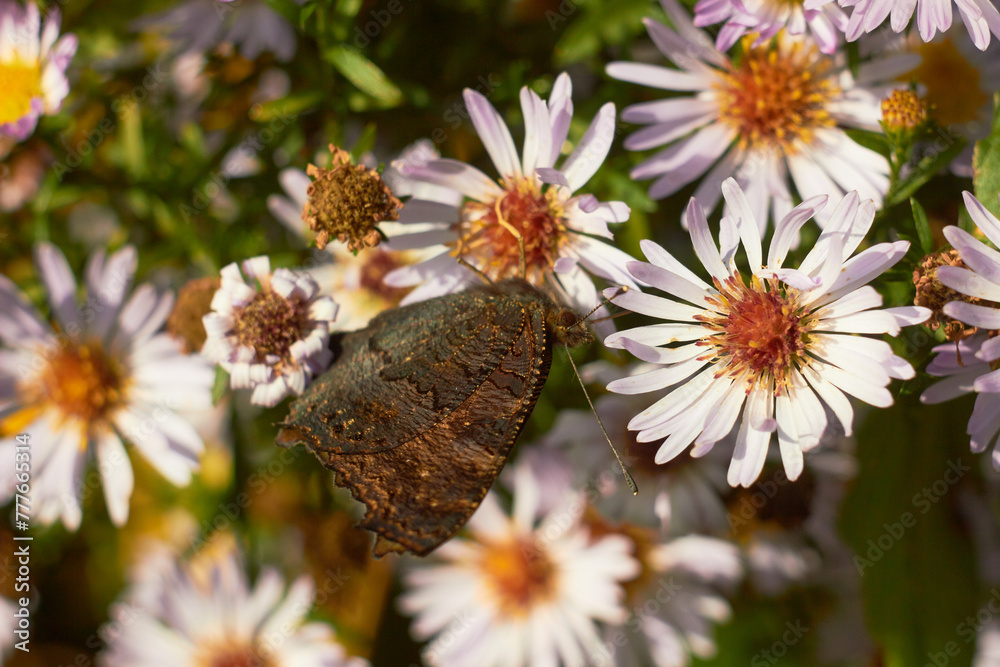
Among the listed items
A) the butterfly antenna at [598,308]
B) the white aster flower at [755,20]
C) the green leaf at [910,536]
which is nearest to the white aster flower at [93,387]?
the butterfly antenna at [598,308]

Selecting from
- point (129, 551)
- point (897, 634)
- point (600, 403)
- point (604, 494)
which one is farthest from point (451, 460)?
point (129, 551)

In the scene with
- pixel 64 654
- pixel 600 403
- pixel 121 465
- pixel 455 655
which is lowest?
pixel 64 654

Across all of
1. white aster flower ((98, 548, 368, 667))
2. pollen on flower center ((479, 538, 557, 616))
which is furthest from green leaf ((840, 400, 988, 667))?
white aster flower ((98, 548, 368, 667))

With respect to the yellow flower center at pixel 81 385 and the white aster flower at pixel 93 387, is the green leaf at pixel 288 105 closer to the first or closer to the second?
the white aster flower at pixel 93 387

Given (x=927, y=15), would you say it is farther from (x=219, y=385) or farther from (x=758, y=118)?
(x=219, y=385)

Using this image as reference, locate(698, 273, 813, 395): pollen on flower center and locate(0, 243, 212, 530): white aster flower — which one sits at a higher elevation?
locate(698, 273, 813, 395): pollen on flower center

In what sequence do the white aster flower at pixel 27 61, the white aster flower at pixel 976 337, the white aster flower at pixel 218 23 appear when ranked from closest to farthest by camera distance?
1. the white aster flower at pixel 976 337
2. the white aster flower at pixel 27 61
3. the white aster flower at pixel 218 23

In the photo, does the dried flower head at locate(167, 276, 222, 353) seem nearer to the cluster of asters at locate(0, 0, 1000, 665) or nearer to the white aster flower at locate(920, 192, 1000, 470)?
the cluster of asters at locate(0, 0, 1000, 665)

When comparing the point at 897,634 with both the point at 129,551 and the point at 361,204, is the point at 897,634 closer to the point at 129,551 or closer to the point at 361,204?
the point at 361,204
